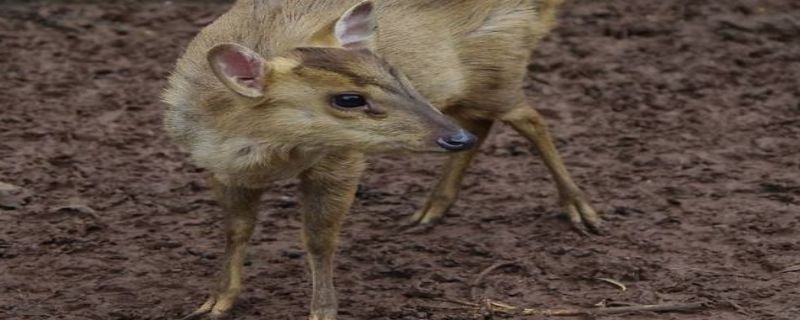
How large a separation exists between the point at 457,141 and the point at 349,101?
0.45 metres

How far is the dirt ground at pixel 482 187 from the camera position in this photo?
23.7 ft

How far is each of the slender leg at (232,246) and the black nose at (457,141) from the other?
124 centimetres

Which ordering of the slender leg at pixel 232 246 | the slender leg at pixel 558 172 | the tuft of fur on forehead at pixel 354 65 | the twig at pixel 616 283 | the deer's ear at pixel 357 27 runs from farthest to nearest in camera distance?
the slender leg at pixel 558 172 → the twig at pixel 616 283 → the slender leg at pixel 232 246 → the deer's ear at pixel 357 27 → the tuft of fur on forehead at pixel 354 65

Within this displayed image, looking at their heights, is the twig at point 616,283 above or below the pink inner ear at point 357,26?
below

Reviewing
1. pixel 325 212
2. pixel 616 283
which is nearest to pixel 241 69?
pixel 325 212

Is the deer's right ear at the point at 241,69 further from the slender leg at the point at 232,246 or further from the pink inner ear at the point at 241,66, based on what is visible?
the slender leg at the point at 232,246

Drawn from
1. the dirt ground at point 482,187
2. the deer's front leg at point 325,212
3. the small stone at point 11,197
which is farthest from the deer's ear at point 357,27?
the small stone at point 11,197

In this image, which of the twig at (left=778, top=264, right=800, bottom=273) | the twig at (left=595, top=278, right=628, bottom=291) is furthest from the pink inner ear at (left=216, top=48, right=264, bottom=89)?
the twig at (left=778, top=264, right=800, bottom=273)

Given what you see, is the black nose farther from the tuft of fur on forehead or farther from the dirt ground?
the dirt ground

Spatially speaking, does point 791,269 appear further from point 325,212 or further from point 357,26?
point 357,26

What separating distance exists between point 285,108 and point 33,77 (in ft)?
13.8

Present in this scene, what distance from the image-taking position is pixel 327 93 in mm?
6051

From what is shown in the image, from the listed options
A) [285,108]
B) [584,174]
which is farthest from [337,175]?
[584,174]

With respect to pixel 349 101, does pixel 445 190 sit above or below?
below
